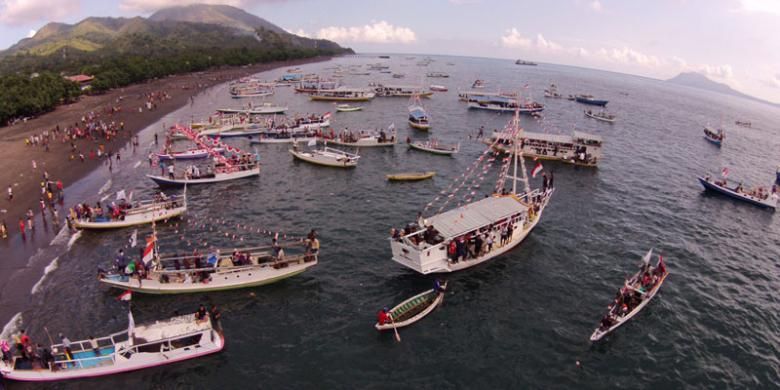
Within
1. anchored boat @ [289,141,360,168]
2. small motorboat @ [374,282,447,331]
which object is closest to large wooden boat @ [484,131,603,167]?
anchored boat @ [289,141,360,168]

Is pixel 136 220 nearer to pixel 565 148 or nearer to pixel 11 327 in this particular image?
pixel 11 327

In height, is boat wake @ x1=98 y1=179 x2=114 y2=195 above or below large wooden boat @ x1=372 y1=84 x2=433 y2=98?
below

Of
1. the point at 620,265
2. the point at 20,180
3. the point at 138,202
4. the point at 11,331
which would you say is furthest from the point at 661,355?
the point at 20,180

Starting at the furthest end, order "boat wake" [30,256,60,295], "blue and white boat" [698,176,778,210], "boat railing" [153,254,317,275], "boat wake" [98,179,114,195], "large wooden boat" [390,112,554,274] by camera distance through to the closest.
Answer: "blue and white boat" [698,176,778,210] < "boat wake" [98,179,114,195] < "large wooden boat" [390,112,554,274] < "boat wake" [30,256,60,295] < "boat railing" [153,254,317,275]

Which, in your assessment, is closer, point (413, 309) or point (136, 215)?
point (413, 309)

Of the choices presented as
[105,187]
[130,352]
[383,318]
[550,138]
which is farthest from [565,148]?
[105,187]

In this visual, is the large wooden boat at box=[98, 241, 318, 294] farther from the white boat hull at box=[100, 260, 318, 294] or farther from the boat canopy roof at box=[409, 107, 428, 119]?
the boat canopy roof at box=[409, 107, 428, 119]
